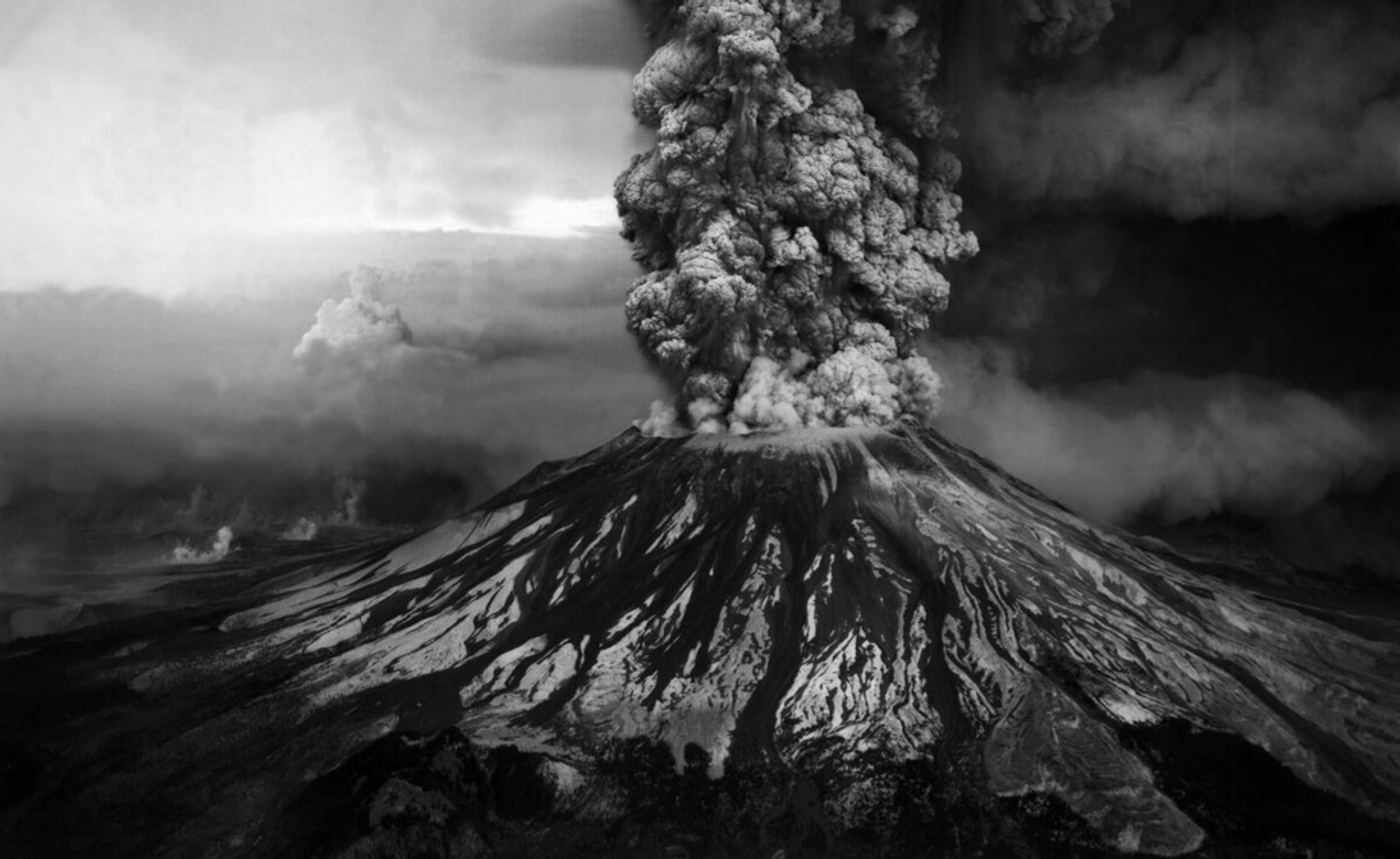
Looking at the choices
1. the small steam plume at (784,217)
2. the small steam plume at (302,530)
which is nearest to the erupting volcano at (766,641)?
the small steam plume at (784,217)

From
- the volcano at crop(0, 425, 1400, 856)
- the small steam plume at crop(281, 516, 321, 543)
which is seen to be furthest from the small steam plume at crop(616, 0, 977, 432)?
the small steam plume at crop(281, 516, 321, 543)

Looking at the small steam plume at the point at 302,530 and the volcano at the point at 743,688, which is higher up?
the volcano at the point at 743,688

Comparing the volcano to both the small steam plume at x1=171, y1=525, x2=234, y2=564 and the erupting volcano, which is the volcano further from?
the small steam plume at x1=171, y1=525, x2=234, y2=564

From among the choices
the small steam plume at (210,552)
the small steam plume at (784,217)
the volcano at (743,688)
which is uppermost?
the small steam plume at (784,217)

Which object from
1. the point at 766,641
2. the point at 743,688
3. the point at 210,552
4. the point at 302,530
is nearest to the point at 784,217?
the point at 766,641

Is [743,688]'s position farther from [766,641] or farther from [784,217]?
[784,217]

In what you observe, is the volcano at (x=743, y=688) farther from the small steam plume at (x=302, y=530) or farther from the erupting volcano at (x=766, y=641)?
the small steam plume at (x=302, y=530)

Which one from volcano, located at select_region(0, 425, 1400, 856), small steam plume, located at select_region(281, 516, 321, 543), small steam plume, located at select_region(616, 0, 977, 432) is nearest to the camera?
volcano, located at select_region(0, 425, 1400, 856)
